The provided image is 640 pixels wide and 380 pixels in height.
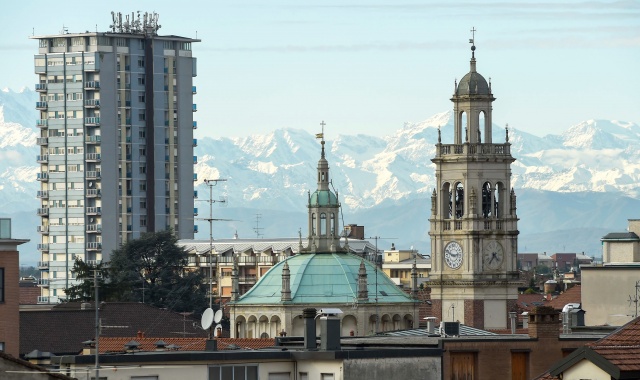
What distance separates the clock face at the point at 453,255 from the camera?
480 ft

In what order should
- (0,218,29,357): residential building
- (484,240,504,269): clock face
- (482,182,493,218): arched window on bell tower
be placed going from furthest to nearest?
(482,182,493,218): arched window on bell tower → (484,240,504,269): clock face → (0,218,29,357): residential building

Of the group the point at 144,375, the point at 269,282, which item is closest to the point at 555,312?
the point at 144,375

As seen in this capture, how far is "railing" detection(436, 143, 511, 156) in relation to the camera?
14862cm

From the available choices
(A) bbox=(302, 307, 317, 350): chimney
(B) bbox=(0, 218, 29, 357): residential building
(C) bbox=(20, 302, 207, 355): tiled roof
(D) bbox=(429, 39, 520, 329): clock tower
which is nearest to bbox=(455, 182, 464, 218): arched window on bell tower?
(D) bbox=(429, 39, 520, 329): clock tower

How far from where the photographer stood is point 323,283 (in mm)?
139375

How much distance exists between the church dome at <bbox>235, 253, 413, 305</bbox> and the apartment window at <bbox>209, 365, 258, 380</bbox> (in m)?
77.0

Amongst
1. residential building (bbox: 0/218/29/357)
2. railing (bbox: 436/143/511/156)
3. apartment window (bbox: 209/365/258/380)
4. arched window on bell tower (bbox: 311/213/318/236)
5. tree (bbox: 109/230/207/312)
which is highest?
railing (bbox: 436/143/511/156)

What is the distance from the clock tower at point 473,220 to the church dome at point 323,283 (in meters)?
5.50

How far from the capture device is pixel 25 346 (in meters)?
101

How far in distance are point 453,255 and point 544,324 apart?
268 ft

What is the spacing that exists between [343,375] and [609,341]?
41.4ft

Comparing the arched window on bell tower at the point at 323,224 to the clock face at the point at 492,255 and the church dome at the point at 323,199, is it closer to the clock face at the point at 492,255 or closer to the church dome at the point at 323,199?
the church dome at the point at 323,199

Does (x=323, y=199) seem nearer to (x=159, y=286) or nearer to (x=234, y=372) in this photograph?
(x=159, y=286)

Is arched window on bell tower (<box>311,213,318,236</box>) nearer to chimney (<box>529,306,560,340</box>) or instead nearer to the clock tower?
the clock tower
